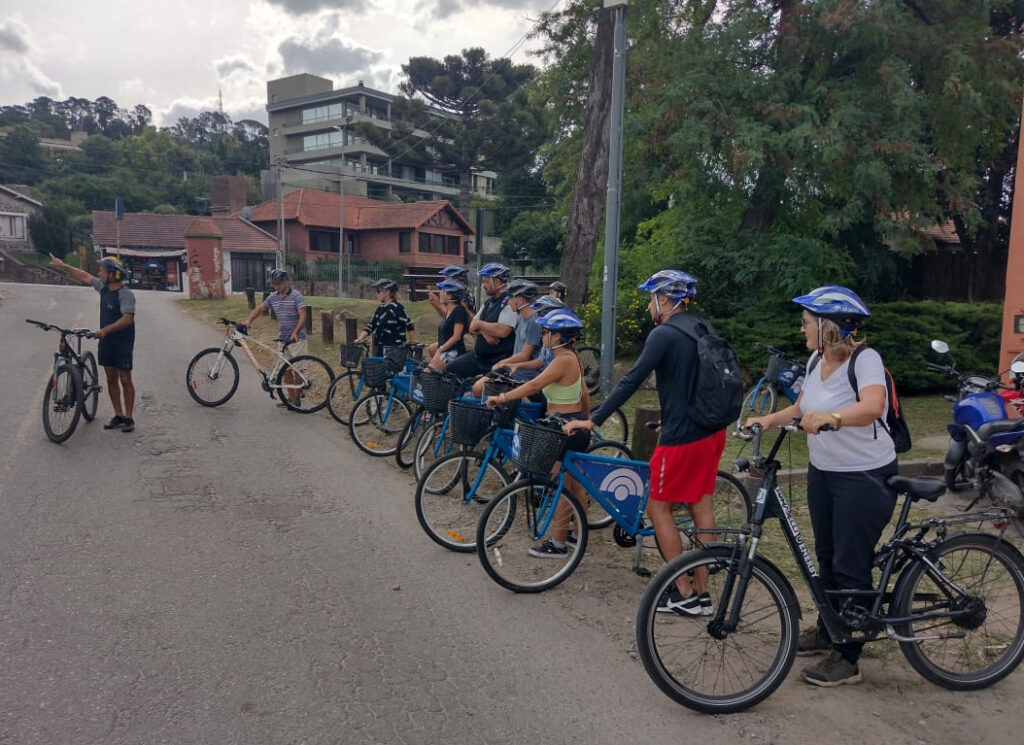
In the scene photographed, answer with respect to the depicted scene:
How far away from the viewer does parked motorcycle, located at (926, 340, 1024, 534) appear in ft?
18.5

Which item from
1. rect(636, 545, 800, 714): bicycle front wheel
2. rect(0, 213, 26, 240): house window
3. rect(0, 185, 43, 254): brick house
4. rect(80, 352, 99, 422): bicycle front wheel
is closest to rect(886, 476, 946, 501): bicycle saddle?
rect(636, 545, 800, 714): bicycle front wheel

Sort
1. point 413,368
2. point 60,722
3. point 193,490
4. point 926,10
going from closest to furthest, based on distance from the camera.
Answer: point 60,722 < point 193,490 < point 413,368 < point 926,10

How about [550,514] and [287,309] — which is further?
[287,309]

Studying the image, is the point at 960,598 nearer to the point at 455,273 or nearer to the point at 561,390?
the point at 561,390

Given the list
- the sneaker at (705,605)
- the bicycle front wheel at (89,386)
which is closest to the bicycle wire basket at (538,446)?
the sneaker at (705,605)

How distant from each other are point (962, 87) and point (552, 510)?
11.2 m

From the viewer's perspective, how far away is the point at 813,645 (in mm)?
4055

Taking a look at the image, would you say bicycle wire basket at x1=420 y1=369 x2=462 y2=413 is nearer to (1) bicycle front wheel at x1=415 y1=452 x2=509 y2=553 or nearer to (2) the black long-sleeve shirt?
(1) bicycle front wheel at x1=415 y1=452 x2=509 y2=553

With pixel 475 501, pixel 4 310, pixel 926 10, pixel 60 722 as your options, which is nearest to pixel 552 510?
pixel 475 501

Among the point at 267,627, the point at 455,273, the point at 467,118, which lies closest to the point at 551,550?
the point at 267,627

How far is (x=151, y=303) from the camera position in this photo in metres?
30.1

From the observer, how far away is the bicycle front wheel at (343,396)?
361 inches

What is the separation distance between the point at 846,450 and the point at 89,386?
830 cm

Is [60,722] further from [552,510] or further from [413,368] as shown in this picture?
[413,368]
